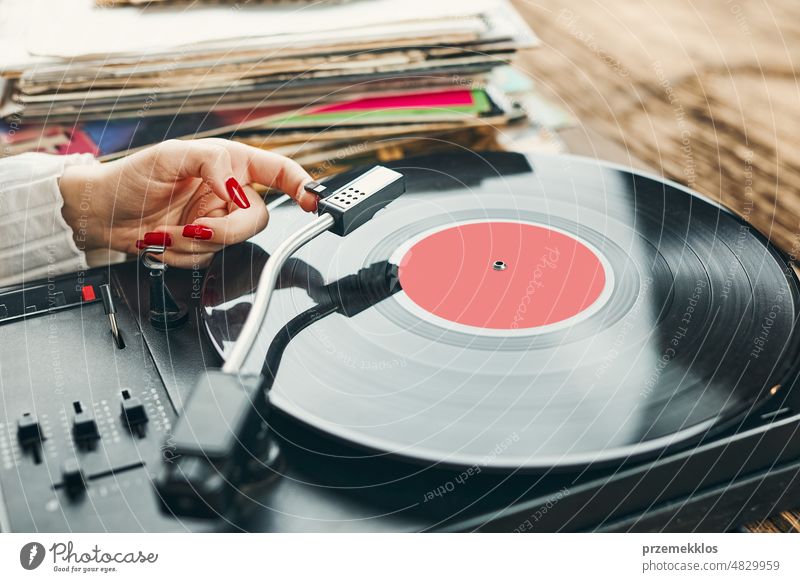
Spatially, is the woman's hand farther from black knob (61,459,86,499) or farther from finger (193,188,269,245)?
black knob (61,459,86,499)

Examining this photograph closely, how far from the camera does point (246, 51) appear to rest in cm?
98

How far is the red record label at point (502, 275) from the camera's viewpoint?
26.0 inches

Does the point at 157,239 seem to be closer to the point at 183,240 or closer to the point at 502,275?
the point at 183,240

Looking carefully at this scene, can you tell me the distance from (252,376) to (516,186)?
0.43 m

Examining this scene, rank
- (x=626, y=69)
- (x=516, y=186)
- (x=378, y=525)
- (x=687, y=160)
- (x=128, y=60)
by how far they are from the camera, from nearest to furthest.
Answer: (x=378, y=525), (x=516, y=186), (x=128, y=60), (x=687, y=160), (x=626, y=69)

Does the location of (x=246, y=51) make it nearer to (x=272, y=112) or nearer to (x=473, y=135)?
(x=272, y=112)

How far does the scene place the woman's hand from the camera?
74cm

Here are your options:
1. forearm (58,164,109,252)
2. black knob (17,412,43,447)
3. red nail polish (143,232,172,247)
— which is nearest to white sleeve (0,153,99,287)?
forearm (58,164,109,252)

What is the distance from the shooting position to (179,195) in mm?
822
